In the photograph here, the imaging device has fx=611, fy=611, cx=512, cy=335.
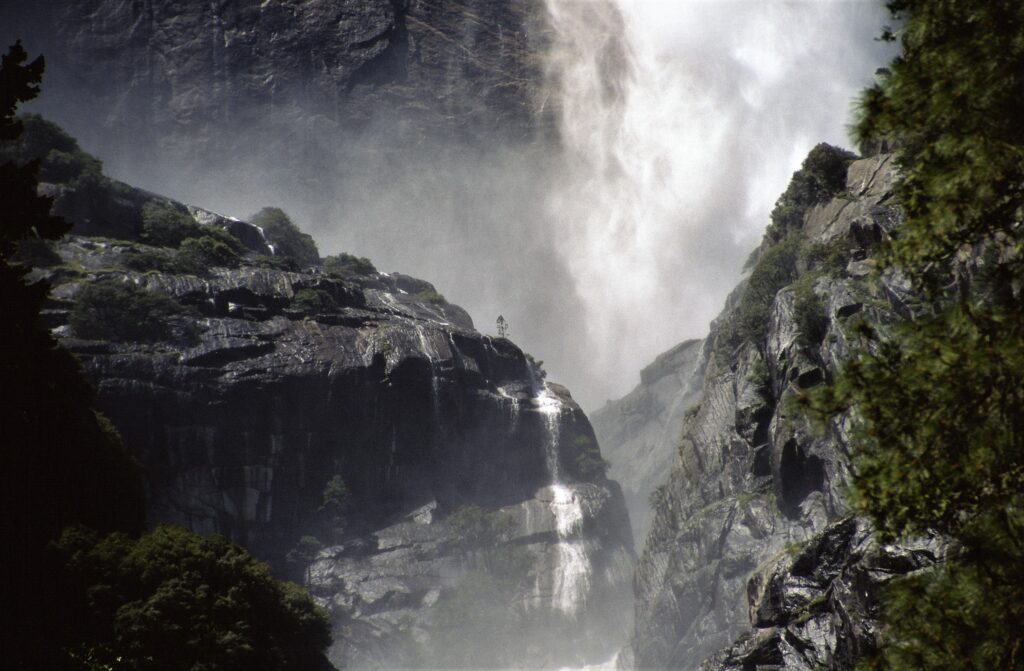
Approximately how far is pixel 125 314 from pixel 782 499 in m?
51.8

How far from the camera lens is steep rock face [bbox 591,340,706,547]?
10769cm

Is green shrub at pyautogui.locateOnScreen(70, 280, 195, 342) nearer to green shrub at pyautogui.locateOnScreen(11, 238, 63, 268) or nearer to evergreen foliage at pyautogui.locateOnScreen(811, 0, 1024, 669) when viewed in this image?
green shrub at pyautogui.locateOnScreen(11, 238, 63, 268)

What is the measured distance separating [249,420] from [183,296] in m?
12.9

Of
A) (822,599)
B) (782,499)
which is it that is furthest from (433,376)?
(822,599)

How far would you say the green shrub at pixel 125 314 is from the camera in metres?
48.7

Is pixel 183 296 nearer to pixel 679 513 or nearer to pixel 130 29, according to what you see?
pixel 679 513

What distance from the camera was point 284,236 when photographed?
310 ft

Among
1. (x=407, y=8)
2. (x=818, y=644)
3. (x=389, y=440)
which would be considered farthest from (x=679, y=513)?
(x=407, y=8)

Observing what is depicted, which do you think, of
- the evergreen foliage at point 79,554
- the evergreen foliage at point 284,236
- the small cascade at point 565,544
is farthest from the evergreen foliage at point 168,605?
the evergreen foliage at point 284,236

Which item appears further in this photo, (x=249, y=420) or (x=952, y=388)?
(x=249, y=420)

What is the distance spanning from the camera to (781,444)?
3712cm

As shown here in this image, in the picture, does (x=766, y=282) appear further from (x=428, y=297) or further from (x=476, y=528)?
(x=428, y=297)

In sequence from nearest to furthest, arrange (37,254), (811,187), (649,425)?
1. (811,187)
2. (37,254)
3. (649,425)

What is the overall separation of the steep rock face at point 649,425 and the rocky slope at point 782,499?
43.3 m
